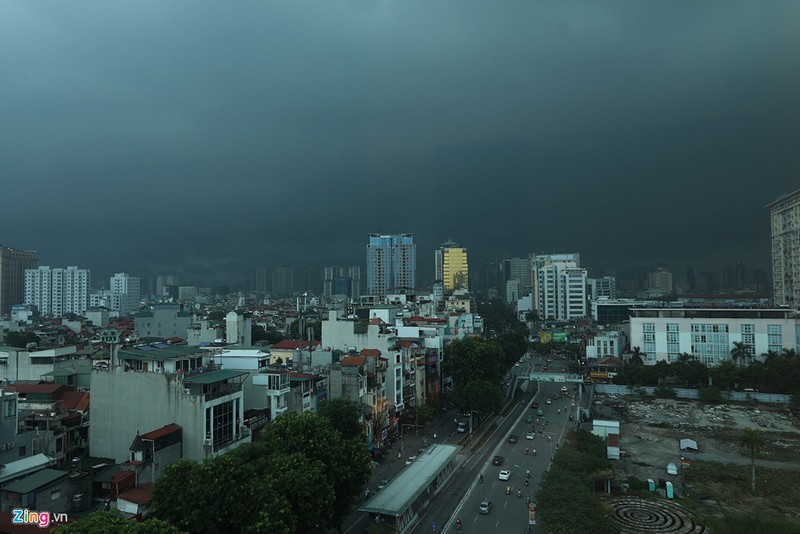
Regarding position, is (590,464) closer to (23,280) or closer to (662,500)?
(662,500)

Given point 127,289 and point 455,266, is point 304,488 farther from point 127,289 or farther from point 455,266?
point 127,289

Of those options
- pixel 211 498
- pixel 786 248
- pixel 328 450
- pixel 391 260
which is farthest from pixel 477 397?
pixel 391 260

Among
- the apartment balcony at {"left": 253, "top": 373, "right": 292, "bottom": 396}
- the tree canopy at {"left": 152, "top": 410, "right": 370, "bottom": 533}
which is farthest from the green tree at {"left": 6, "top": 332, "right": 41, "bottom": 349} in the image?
the tree canopy at {"left": 152, "top": 410, "right": 370, "bottom": 533}

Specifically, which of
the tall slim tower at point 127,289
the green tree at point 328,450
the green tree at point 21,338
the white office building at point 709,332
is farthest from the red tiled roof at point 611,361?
the tall slim tower at point 127,289

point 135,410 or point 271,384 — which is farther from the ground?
point 271,384

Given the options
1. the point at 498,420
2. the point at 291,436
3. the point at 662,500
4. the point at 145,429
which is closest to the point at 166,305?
the point at 498,420

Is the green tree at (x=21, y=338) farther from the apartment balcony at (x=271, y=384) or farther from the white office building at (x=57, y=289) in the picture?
the white office building at (x=57, y=289)

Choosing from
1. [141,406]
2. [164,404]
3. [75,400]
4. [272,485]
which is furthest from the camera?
[75,400]
